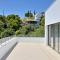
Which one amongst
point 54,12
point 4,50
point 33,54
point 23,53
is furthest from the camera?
point 54,12

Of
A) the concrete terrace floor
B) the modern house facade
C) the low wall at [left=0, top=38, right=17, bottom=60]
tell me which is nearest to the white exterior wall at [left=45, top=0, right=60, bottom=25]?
the modern house facade

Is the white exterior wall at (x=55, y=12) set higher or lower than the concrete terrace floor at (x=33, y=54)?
higher

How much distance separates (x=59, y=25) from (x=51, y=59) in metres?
4.85

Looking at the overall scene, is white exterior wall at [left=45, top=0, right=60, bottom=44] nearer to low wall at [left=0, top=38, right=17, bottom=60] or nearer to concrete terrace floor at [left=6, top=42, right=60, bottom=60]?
concrete terrace floor at [left=6, top=42, right=60, bottom=60]

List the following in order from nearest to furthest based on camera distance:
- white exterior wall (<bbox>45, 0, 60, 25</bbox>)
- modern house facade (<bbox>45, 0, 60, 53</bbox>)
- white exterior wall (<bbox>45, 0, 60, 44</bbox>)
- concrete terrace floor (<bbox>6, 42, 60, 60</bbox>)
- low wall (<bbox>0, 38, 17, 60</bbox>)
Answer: low wall (<bbox>0, 38, 17, 60</bbox>) < concrete terrace floor (<bbox>6, 42, 60, 60</bbox>) < white exterior wall (<bbox>45, 0, 60, 25</bbox>) < white exterior wall (<bbox>45, 0, 60, 44</bbox>) < modern house facade (<bbox>45, 0, 60, 53</bbox>)

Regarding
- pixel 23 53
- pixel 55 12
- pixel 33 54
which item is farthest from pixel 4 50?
pixel 55 12

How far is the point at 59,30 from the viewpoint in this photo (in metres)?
18.2

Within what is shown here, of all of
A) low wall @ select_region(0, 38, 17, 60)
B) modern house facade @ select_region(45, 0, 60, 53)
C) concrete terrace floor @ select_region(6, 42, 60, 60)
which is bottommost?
concrete terrace floor @ select_region(6, 42, 60, 60)

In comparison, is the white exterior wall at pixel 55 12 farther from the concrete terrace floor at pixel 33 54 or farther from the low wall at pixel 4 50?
the low wall at pixel 4 50

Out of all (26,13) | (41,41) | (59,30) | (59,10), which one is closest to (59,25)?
(59,30)

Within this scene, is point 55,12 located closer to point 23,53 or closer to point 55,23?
point 55,23

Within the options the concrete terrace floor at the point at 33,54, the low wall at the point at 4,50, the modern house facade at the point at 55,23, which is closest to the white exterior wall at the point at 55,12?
the modern house facade at the point at 55,23

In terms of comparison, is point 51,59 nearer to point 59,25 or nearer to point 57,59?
point 57,59

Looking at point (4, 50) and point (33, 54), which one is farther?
point (33, 54)
